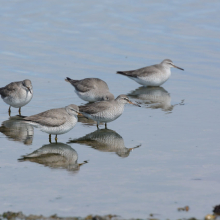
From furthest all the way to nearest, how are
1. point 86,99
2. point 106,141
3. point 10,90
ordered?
point 86,99, point 10,90, point 106,141

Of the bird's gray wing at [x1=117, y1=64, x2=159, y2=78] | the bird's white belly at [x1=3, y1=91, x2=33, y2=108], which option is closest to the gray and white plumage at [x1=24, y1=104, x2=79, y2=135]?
the bird's white belly at [x1=3, y1=91, x2=33, y2=108]

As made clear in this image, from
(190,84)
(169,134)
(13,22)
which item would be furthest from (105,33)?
(169,134)

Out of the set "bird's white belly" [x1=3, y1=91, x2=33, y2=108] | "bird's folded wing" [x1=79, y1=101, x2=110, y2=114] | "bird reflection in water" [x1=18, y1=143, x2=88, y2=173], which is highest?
"bird's white belly" [x1=3, y1=91, x2=33, y2=108]

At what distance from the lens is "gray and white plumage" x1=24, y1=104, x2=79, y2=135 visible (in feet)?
45.8

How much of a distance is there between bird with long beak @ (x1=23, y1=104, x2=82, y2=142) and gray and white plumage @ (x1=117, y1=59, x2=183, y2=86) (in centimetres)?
718

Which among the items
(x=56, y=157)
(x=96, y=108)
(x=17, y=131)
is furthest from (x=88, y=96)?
(x=56, y=157)

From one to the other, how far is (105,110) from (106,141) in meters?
1.30

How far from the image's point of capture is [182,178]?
1127 centimetres

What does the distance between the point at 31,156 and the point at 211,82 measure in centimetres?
1022

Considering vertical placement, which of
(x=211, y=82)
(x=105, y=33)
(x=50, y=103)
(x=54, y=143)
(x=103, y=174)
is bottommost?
(x=103, y=174)

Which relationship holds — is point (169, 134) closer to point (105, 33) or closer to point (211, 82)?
point (211, 82)

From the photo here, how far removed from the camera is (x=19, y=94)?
16828 mm

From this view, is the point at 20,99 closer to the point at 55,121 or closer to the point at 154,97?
the point at 55,121

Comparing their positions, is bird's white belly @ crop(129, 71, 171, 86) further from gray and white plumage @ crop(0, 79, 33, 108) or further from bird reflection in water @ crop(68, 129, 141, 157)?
bird reflection in water @ crop(68, 129, 141, 157)
